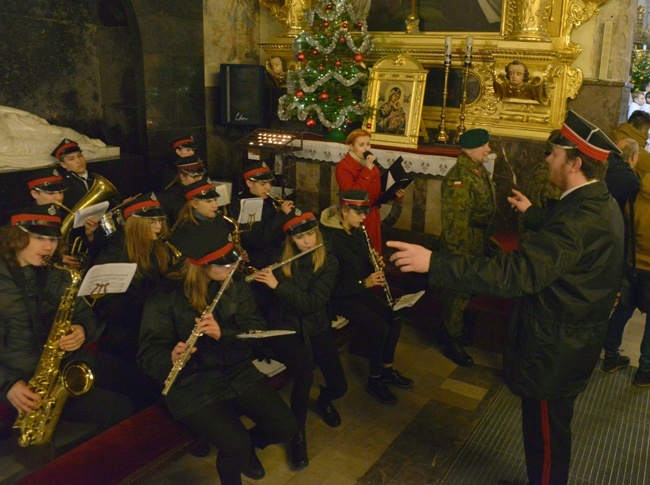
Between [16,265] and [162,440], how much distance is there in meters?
1.37

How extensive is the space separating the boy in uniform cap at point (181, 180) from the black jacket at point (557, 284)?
3.74m

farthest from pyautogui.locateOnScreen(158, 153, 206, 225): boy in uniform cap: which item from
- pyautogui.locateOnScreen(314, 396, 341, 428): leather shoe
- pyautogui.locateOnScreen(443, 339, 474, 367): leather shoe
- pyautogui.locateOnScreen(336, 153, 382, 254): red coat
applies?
pyautogui.locateOnScreen(443, 339, 474, 367): leather shoe

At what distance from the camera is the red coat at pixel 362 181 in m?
6.46

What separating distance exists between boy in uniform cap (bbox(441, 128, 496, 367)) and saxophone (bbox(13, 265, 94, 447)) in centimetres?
311

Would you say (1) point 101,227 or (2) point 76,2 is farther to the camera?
(2) point 76,2

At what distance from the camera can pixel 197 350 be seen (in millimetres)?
3762

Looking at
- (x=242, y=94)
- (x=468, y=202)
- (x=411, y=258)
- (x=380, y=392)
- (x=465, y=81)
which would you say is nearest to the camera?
(x=411, y=258)

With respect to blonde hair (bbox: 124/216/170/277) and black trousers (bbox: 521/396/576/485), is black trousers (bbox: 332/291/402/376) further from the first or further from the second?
black trousers (bbox: 521/396/576/485)

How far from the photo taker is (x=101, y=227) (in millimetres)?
5180

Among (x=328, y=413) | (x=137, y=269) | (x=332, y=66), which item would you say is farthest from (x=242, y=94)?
(x=328, y=413)

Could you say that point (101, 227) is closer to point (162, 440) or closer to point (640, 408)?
point (162, 440)

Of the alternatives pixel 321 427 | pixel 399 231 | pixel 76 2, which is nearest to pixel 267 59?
pixel 76 2

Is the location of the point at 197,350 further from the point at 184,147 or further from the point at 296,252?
the point at 184,147

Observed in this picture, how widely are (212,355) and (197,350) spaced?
0.31 ft
